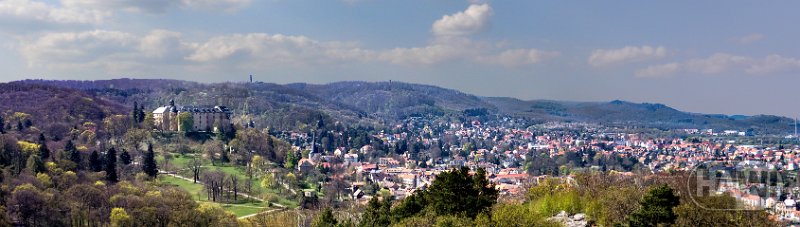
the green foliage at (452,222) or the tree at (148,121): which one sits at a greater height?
the green foliage at (452,222)

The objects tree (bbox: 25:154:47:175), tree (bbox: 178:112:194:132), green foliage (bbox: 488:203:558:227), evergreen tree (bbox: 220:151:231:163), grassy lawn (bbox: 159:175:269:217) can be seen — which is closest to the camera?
green foliage (bbox: 488:203:558:227)

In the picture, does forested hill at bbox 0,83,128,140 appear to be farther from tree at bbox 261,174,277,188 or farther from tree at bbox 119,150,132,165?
tree at bbox 261,174,277,188

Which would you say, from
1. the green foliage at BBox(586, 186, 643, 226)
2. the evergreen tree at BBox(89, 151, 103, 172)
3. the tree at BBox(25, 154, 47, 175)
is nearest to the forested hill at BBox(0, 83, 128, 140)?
the evergreen tree at BBox(89, 151, 103, 172)

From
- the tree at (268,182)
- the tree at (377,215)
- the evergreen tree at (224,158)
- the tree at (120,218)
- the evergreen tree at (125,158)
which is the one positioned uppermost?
the tree at (377,215)

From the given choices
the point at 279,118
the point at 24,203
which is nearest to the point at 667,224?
the point at 24,203

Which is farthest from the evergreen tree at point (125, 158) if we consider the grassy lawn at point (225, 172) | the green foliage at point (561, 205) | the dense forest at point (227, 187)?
the green foliage at point (561, 205)

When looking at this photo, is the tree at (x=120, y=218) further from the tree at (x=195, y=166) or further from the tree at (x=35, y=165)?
the tree at (x=195, y=166)
